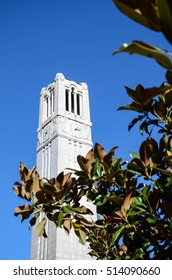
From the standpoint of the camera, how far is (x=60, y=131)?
1074 inches

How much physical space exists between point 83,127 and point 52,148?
11.8 ft

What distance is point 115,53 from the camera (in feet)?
2.45

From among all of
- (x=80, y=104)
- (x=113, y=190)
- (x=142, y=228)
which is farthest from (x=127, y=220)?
(x=80, y=104)

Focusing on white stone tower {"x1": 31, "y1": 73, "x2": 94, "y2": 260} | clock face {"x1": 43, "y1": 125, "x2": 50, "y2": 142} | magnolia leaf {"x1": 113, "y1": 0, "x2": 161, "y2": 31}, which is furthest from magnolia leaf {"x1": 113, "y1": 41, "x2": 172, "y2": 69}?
clock face {"x1": 43, "y1": 125, "x2": 50, "y2": 142}

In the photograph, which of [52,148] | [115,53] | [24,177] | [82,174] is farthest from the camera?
[52,148]

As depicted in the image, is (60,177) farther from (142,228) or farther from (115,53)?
(115,53)

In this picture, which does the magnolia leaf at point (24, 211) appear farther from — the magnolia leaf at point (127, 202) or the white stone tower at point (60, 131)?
the white stone tower at point (60, 131)

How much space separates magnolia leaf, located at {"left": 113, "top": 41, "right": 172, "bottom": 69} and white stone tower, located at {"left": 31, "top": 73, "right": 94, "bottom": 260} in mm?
23798

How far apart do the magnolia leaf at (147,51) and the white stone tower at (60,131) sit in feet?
78.1

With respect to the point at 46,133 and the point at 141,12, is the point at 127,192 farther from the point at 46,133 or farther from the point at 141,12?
the point at 46,133

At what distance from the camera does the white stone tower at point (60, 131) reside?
83.9ft

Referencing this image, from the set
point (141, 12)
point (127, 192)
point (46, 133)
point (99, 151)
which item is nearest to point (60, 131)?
point (46, 133)

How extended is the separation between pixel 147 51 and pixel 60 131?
26661mm
